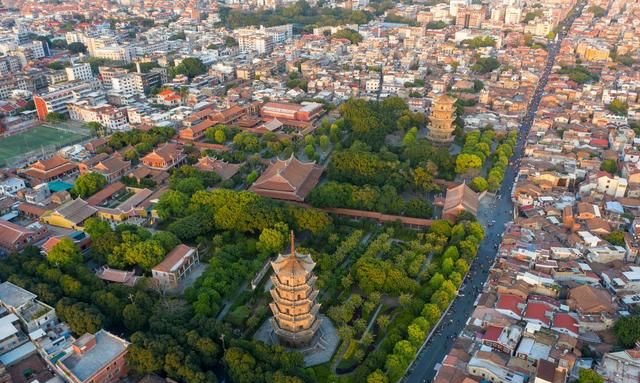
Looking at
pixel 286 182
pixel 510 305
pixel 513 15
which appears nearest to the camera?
pixel 510 305

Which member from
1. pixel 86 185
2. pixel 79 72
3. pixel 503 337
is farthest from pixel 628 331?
pixel 79 72

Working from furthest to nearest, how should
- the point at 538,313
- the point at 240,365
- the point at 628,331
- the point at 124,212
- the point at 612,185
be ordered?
the point at 612,185
the point at 124,212
the point at 538,313
the point at 628,331
the point at 240,365

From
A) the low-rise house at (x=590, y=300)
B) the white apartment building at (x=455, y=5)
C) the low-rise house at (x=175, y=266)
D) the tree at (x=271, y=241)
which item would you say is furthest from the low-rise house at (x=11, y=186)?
the white apartment building at (x=455, y=5)

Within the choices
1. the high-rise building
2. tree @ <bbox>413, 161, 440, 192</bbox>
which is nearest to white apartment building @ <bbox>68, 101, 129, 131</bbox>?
tree @ <bbox>413, 161, 440, 192</bbox>

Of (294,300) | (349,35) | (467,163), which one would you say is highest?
(349,35)

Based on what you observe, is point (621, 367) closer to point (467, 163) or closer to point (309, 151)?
point (467, 163)

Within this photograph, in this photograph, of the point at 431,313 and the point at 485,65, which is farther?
the point at 485,65

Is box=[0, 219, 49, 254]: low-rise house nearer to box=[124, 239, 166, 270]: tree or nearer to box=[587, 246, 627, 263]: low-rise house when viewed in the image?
box=[124, 239, 166, 270]: tree
